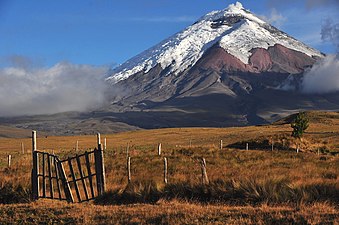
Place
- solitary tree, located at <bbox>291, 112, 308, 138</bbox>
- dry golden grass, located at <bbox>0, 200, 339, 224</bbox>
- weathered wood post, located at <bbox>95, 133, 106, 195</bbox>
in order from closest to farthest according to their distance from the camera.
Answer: dry golden grass, located at <bbox>0, 200, 339, 224</bbox>
weathered wood post, located at <bbox>95, 133, 106, 195</bbox>
solitary tree, located at <bbox>291, 112, 308, 138</bbox>

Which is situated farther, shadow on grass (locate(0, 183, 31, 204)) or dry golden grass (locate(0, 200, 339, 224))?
shadow on grass (locate(0, 183, 31, 204))

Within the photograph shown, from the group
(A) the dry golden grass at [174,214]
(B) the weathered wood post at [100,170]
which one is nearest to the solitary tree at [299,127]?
(B) the weathered wood post at [100,170]

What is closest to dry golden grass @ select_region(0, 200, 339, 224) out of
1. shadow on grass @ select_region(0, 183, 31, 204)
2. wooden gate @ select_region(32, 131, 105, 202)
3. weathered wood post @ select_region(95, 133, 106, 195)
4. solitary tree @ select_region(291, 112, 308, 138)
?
wooden gate @ select_region(32, 131, 105, 202)

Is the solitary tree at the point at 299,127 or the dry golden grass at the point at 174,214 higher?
the solitary tree at the point at 299,127

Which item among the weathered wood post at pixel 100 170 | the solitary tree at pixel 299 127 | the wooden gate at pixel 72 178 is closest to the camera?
the wooden gate at pixel 72 178

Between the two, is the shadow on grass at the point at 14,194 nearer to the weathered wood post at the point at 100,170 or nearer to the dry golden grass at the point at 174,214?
the weathered wood post at the point at 100,170

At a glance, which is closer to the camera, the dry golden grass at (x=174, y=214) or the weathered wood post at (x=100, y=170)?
the dry golden grass at (x=174, y=214)

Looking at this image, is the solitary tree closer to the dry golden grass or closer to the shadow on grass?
the shadow on grass

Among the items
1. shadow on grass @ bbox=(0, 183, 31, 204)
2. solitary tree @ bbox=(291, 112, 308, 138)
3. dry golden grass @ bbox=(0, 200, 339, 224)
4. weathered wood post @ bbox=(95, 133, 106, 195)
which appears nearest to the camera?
dry golden grass @ bbox=(0, 200, 339, 224)

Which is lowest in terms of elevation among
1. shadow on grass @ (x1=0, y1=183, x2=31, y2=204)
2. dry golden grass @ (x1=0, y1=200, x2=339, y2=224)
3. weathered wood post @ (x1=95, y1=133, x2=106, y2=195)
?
shadow on grass @ (x1=0, y1=183, x2=31, y2=204)

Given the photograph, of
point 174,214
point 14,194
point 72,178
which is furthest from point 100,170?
point 174,214

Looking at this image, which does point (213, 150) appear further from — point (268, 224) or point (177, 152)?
point (268, 224)

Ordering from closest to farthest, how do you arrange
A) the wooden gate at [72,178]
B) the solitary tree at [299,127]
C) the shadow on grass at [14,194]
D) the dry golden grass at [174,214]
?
1. the dry golden grass at [174,214]
2. the wooden gate at [72,178]
3. the shadow on grass at [14,194]
4. the solitary tree at [299,127]

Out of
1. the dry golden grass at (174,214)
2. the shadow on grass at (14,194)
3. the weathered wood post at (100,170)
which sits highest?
the weathered wood post at (100,170)
